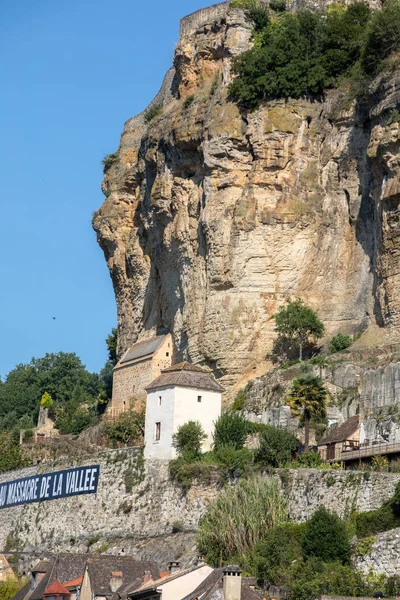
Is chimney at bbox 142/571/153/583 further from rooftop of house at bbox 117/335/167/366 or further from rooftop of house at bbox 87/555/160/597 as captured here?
rooftop of house at bbox 117/335/167/366

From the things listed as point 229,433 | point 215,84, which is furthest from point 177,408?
point 215,84

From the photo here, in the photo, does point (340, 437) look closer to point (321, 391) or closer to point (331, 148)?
point (321, 391)

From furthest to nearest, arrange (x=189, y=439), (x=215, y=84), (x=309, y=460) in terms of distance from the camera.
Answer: (x=215, y=84)
(x=189, y=439)
(x=309, y=460)

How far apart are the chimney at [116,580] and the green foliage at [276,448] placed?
9.67 meters

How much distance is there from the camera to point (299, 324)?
68.9m

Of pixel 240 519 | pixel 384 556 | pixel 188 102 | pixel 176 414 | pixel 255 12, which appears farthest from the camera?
pixel 188 102

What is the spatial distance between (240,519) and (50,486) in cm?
A: 1615

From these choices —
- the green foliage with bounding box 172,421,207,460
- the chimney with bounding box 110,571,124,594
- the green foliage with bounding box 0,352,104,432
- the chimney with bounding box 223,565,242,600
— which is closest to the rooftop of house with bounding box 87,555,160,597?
the chimney with bounding box 110,571,124,594

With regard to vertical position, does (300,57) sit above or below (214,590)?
above

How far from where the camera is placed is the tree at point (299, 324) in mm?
69000

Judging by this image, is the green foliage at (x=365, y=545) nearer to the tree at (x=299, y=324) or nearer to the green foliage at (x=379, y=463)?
the green foliage at (x=379, y=463)

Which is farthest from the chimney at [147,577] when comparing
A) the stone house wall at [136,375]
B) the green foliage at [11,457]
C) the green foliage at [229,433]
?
the stone house wall at [136,375]

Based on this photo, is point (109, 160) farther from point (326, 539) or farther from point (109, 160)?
point (326, 539)

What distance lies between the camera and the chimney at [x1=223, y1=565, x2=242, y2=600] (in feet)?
142
